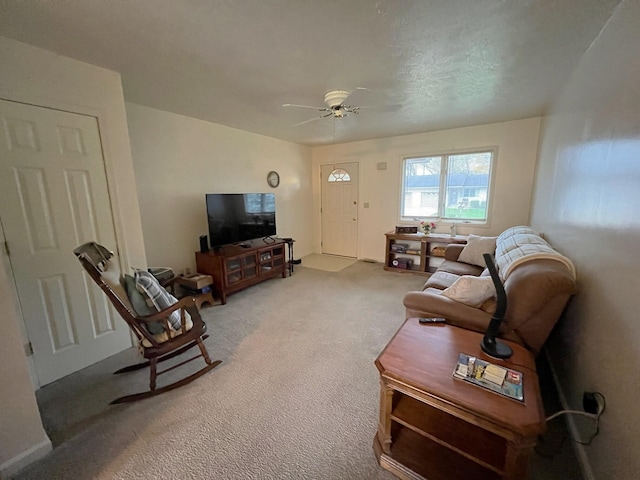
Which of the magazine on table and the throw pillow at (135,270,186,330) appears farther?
the throw pillow at (135,270,186,330)

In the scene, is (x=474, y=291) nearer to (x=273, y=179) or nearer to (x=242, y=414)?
(x=242, y=414)

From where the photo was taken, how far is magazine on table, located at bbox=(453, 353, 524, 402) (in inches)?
43.1

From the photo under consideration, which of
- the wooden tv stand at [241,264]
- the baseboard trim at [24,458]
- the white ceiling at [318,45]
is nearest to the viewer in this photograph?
the baseboard trim at [24,458]

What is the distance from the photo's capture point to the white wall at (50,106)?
1311mm

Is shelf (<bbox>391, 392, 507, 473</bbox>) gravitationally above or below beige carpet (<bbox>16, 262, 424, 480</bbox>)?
above

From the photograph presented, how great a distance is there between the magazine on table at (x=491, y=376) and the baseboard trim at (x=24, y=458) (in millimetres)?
2208

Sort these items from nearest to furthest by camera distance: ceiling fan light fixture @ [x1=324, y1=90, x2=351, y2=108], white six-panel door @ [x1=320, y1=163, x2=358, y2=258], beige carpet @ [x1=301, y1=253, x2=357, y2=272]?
ceiling fan light fixture @ [x1=324, y1=90, x2=351, y2=108] < beige carpet @ [x1=301, y1=253, x2=357, y2=272] < white six-panel door @ [x1=320, y1=163, x2=358, y2=258]

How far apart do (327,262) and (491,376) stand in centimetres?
418

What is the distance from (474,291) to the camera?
1725 millimetres

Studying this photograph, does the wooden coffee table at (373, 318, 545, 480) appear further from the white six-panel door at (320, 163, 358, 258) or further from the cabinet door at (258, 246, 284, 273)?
the white six-panel door at (320, 163, 358, 258)

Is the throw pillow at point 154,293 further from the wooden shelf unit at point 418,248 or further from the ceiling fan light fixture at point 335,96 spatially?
the wooden shelf unit at point 418,248

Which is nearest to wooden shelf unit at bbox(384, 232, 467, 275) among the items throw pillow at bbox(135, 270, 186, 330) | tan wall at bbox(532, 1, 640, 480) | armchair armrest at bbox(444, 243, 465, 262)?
armchair armrest at bbox(444, 243, 465, 262)

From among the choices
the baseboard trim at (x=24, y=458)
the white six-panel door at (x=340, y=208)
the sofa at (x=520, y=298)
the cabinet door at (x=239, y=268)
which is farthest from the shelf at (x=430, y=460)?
the white six-panel door at (x=340, y=208)

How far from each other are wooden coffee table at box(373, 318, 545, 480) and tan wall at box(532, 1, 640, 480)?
0.32 metres
